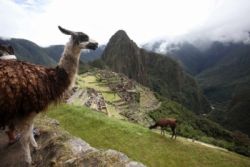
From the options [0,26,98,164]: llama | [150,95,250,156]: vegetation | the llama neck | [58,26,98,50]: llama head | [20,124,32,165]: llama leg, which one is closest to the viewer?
[0,26,98,164]: llama

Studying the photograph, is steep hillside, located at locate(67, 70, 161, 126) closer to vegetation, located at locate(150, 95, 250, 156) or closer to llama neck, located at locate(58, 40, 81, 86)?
vegetation, located at locate(150, 95, 250, 156)

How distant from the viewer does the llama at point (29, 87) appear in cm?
604

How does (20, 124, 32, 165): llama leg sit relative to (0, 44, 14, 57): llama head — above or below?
below

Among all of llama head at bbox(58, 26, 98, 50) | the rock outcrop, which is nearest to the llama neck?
llama head at bbox(58, 26, 98, 50)

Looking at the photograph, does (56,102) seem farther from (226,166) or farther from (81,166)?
(226,166)

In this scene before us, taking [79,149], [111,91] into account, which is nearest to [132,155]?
[79,149]

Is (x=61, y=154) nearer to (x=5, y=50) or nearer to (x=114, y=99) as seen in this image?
(x=5, y=50)

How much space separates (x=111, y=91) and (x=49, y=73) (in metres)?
72.5

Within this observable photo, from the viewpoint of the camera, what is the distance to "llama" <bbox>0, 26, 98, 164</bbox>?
604cm

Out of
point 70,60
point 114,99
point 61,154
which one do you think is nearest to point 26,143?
point 61,154

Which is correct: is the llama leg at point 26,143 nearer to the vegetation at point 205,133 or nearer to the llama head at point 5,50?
the llama head at point 5,50

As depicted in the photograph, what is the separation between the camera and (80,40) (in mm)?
7227

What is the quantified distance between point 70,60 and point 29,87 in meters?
1.21

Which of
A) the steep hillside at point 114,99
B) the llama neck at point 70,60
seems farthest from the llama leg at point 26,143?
the steep hillside at point 114,99
